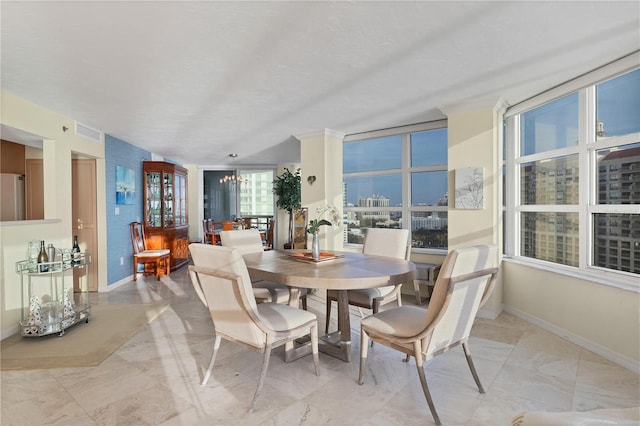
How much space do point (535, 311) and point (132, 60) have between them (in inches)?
175

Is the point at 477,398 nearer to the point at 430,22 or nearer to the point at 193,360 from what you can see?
the point at 193,360

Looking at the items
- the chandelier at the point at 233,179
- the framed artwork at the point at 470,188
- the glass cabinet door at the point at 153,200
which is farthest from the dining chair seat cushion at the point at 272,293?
the chandelier at the point at 233,179

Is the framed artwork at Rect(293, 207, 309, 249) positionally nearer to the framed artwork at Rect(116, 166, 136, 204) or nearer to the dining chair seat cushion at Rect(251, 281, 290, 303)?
the dining chair seat cushion at Rect(251, 281, 290, 303)

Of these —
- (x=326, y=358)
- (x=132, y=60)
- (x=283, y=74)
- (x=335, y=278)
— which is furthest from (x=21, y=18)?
(x=326, y=358)

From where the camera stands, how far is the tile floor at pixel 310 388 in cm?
202

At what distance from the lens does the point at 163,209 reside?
6504 mm

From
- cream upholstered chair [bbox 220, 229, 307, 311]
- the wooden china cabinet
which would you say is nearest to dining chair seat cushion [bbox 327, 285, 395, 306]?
cream upholstered chair [bbox 220, 229, 307, 311]

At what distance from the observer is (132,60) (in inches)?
103

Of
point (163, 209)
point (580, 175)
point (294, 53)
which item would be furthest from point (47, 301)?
point (580, 175)

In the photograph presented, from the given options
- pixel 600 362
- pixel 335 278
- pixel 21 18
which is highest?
pixel 21 18

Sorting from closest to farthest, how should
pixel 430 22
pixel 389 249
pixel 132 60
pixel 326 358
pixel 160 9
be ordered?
pixel 160 9 → pixel 430 22 → pixel 132 60 → pixel 326 358 → pixel 389 249

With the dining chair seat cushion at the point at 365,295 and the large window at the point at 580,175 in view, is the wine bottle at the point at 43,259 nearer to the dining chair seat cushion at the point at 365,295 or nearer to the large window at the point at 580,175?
the dining chair seat cushion at the point at 365,295

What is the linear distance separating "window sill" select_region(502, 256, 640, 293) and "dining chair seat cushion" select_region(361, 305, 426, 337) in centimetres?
170

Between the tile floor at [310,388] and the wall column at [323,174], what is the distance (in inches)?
94.4
